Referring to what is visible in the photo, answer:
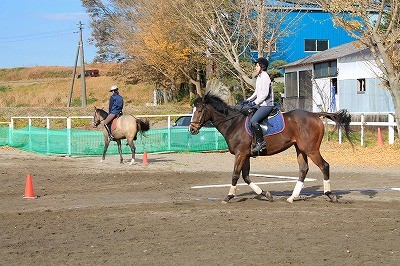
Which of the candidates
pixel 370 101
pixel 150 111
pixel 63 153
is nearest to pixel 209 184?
pixel 63 153

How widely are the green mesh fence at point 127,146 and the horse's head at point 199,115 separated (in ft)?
40.9

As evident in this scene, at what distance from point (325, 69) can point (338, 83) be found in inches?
81.7

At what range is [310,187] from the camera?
16.2m

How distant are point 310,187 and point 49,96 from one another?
66406 mm

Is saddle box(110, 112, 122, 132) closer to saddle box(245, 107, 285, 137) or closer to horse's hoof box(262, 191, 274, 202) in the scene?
saddle box(245, 107, 285, 137)

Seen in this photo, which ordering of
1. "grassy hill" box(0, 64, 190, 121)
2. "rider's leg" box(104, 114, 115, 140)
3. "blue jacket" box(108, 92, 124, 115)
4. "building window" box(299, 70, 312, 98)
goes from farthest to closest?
"grassy hill" box(0, 64, 190, 121) → "building window" box(299, 70, 312, 98) → "rider's leg" box(104, 114, 115, 140) → "blue jacket" box(108, 92, 124, 115)

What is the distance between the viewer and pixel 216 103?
1439 cm

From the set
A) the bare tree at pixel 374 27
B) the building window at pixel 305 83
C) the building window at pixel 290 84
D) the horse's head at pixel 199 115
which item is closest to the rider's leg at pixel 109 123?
the bare tree at pixel 374 27

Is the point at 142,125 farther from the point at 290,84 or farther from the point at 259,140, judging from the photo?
the point at 290,84

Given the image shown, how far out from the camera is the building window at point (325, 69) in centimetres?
4444

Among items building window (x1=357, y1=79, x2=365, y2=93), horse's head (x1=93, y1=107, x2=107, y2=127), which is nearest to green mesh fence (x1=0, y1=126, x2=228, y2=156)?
horse's head (x1=93, y1=107, x2=107, y2=127)

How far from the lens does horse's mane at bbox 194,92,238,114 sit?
14.2m

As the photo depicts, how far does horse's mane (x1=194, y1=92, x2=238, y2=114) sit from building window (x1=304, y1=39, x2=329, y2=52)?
41297 mm

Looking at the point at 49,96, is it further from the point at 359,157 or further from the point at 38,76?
the point at 359,157
